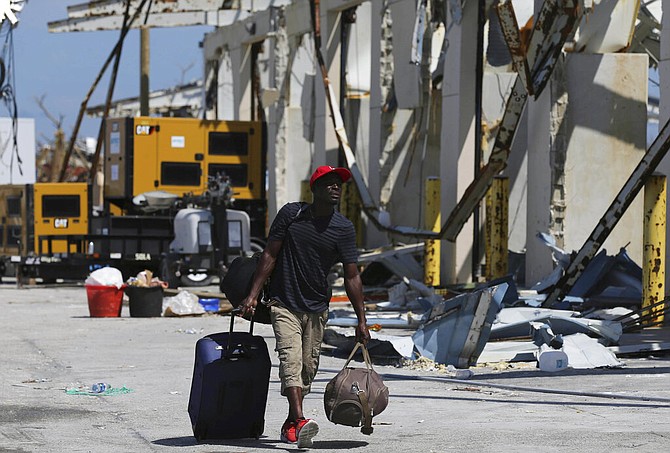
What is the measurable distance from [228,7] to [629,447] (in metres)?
28.6

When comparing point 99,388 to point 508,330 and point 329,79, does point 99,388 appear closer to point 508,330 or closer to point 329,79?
point 508,330

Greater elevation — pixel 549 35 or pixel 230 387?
pixel 549 35

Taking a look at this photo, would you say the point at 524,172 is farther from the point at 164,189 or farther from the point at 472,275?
the point at 164,189

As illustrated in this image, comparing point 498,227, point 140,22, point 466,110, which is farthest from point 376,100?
point 140,22

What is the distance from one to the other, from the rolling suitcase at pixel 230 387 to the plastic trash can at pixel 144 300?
11.0 meters

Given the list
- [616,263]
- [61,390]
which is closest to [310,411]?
[61,390]

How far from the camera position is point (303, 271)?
8.59 metres

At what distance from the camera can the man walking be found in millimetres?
8531

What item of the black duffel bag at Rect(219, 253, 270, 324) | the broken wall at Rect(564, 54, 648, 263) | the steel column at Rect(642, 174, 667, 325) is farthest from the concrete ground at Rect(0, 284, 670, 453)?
the broken wall at Rect(564, 54, 648, 263)

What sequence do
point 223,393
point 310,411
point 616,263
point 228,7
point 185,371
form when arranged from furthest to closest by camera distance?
point 228,7 → point 616,263 → point 185,371 → point 310,411 → point 223,393

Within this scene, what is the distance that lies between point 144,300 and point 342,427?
10.7m

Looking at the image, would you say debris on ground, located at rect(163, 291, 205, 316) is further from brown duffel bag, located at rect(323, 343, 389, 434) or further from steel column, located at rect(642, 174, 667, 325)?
brown duffel bag, located at rect(323, 343, 389, 434)

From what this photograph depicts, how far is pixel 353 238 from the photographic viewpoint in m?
8.65

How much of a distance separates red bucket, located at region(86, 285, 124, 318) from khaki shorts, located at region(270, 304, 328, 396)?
1128 cm
